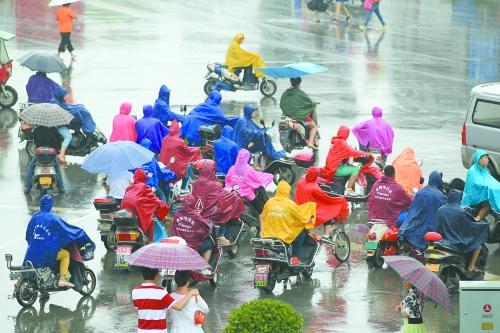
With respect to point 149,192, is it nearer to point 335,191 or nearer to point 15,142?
point 335,191

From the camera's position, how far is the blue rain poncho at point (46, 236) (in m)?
16.4

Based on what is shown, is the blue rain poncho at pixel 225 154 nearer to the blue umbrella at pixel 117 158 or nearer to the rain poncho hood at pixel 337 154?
the blue umbrella at pixel 117 158

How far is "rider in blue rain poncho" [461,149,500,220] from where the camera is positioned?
64.1 feet

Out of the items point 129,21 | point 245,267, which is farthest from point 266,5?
point 245,267

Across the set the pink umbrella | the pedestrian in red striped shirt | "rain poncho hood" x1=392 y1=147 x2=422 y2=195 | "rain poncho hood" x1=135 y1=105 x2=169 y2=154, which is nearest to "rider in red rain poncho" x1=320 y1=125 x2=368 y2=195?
"rain poncho hood" x1=392 y1=147 x2=422 y2=195

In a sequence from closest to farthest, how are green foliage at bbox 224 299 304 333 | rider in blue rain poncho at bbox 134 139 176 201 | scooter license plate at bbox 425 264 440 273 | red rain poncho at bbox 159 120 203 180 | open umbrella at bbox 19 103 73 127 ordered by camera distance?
green foliage at bbox 224 299 304 333 < scooter license plate at bbox 425 264 440 273 < rider in blue rain poncho at bbox 134 139 176 201 < red rain poncho at bbox 159 120 203 180 < open umbrella at bbox 19 103 73 127

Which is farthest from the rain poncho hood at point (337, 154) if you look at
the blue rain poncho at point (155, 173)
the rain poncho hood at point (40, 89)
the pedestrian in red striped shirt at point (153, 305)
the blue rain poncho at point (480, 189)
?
the pedestrian in red striped shirt at point (153, 305)

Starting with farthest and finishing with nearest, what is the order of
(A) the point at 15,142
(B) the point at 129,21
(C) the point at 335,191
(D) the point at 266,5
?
(D) the point at 266,5 < (B) the point at 129,21 < (A) the point at 15,142 < (C) the point at 335,191

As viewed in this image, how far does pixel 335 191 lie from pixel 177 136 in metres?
2.93

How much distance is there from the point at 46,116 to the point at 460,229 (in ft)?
27.1

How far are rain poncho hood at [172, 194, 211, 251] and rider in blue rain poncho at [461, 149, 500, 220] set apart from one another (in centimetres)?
475

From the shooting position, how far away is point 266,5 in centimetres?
4872

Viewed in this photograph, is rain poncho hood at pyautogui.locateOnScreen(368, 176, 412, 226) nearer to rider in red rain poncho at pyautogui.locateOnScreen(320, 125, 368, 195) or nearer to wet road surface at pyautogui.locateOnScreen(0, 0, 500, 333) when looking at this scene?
wet road surface at pyautogui.locateOnScreen(0, 0, 500, 333)

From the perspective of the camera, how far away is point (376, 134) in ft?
78.0
